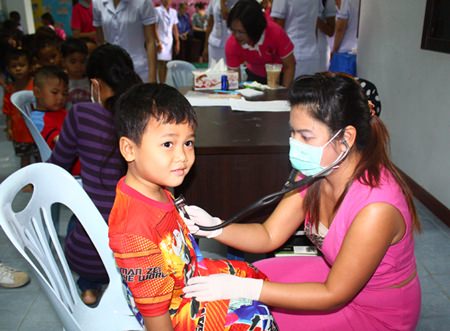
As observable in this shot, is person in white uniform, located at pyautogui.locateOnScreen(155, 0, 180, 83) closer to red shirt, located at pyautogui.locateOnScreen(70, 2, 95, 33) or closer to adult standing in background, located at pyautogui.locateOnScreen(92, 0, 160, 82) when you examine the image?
red shirt, located at pyautogui.locateOnScreen(70, 2, 95, 33)

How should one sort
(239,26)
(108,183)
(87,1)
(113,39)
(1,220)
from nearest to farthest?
(1,220) < (108,183) < (239,26) < (113,39) < (87,1)

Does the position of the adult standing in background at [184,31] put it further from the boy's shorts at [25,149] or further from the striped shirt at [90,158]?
the striped shirt at [90,158]

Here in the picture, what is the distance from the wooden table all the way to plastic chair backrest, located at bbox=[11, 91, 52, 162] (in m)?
0.91

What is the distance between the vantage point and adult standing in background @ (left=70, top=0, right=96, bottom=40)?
15.9 feet

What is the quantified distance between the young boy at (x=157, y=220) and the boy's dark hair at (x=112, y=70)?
1.87ft

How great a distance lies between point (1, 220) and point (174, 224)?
0.37 meters

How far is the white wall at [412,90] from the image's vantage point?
2613 millimetres

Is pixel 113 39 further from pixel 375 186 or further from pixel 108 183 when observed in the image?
pixel 375 186

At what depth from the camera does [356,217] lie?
1004 millimetres

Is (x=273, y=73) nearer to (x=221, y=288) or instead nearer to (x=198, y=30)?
(x=221, y=288)

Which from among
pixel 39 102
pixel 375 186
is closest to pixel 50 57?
pixel 39 102

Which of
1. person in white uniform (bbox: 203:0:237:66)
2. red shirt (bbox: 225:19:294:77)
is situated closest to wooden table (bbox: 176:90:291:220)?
red shirt (bbox: 225:19:294:77)

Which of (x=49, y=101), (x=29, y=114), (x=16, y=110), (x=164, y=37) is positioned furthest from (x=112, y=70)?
(x=164, y=37)

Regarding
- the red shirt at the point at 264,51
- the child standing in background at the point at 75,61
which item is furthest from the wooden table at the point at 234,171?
the child standing in background at the point at 75,61
